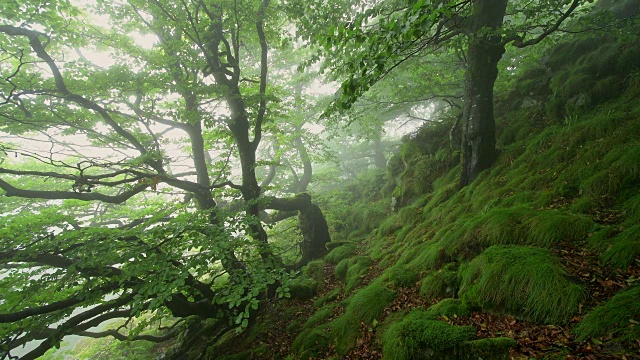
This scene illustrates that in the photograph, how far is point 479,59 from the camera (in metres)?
6.21

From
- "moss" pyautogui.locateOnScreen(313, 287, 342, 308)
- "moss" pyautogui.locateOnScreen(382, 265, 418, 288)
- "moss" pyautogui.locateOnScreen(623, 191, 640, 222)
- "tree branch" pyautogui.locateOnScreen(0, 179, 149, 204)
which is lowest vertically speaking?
"moss" pyautogui.locateOnScreen(313, 287, 342, 308)

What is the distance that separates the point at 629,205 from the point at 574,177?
1.16 meters

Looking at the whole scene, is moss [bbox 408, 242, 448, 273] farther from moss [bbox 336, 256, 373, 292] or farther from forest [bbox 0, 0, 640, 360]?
moss [bbox 336, 256, 373, 292]

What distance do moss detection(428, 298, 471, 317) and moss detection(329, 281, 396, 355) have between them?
102 centimetres

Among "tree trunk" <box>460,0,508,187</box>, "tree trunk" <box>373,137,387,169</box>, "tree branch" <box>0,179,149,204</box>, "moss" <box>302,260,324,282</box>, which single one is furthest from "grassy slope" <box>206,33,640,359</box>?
"tree trunk" <box>373,137,387,169</box>

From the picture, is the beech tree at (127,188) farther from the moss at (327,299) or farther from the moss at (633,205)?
the moss at (633,205)

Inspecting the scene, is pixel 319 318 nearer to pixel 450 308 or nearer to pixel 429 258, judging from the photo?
pixel 429 258

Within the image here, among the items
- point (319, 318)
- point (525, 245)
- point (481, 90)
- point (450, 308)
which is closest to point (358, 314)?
point (319, 318)

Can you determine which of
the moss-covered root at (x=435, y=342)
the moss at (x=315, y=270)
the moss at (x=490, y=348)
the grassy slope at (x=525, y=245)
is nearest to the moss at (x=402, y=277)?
the grassy slope at (x=525, y=245)

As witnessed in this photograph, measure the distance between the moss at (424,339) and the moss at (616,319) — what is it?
38.0 inches

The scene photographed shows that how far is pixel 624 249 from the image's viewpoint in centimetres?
292

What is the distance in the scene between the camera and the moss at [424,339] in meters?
2.98

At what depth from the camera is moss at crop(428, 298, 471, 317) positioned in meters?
3.49

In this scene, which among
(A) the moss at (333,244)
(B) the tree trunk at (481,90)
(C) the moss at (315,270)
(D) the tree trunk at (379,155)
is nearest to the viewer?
(B) the tree trunk at (481,90)
